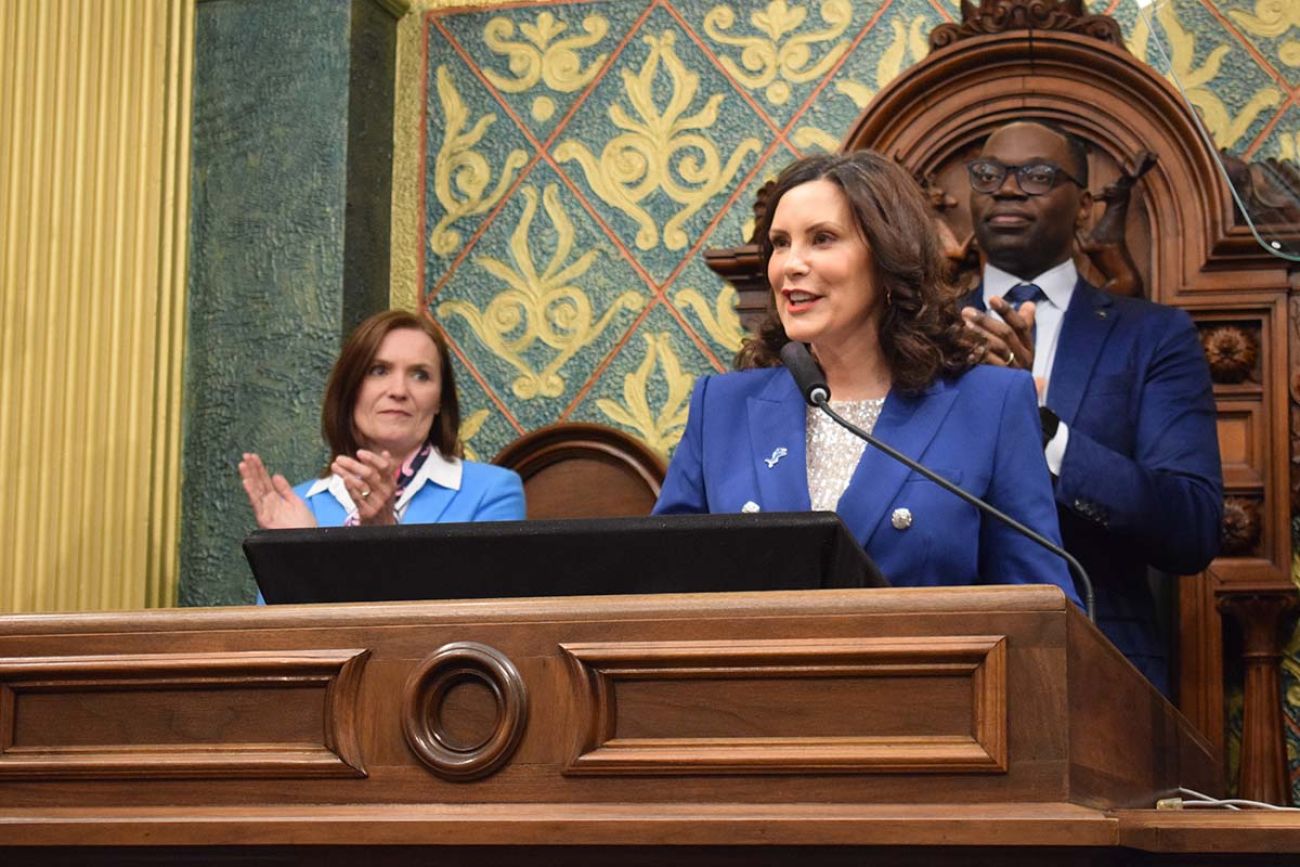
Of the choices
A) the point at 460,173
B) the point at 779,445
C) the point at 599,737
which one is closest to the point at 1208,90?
the point at 460,173

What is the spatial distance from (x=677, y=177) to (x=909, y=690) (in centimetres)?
270

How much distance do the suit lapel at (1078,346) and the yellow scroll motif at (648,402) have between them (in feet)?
2.92

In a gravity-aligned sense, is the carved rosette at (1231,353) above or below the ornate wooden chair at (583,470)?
above

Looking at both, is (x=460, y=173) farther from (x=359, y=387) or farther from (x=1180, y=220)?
(x=1180, y=220)

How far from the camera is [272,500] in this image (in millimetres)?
3463

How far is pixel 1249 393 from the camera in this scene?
3777mm

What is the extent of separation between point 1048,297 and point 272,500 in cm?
153

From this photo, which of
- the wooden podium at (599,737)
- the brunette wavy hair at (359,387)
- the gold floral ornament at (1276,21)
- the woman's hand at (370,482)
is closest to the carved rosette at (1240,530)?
the gold floral ornament at (1276,21)

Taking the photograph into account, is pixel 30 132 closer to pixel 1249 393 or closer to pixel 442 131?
pixel 442 131

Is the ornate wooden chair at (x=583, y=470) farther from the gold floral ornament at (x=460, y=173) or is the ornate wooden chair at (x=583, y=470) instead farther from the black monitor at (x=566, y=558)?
the black monitor at (x=566, y=558)

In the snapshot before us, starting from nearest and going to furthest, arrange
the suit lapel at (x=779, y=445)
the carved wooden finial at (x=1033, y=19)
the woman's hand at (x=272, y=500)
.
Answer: the suit lapel at (x=779, y=445) < the woman's hand at (x=272, y=500) < the carved wooden finial at (x=1033, y=19)

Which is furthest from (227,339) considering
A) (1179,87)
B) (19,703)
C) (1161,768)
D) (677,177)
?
(1161,768)

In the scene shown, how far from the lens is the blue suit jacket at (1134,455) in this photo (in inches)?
129

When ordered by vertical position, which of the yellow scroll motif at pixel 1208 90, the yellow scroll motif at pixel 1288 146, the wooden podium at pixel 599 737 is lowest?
the wooden podium at pixel 599 737
